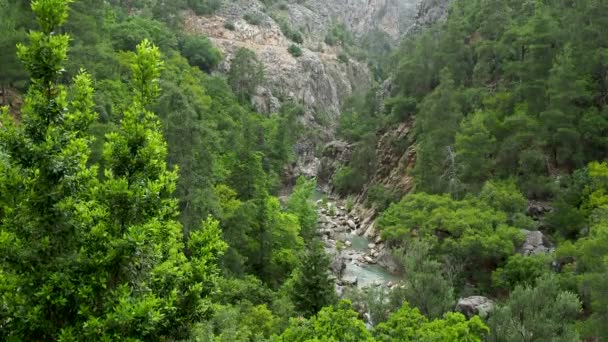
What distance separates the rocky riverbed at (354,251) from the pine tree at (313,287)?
7.19 m

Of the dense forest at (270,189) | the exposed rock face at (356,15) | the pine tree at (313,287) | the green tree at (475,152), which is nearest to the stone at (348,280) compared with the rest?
the dense forest at (270,189)

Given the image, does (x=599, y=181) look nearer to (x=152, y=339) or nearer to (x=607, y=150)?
(x=607, y=150)

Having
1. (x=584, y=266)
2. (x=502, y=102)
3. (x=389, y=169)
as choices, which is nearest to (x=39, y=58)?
(x=584, y=266)

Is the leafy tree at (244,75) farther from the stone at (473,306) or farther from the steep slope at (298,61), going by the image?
the stone at (473,306)

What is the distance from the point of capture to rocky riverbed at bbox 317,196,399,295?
134 feet

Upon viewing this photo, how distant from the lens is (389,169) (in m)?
62.8

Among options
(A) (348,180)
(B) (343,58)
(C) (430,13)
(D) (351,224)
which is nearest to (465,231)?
(D) (351,224)

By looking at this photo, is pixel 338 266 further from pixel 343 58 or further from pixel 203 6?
pixel 343 58

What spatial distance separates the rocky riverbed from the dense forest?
7.03 feet

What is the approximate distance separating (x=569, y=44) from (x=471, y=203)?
14.8m

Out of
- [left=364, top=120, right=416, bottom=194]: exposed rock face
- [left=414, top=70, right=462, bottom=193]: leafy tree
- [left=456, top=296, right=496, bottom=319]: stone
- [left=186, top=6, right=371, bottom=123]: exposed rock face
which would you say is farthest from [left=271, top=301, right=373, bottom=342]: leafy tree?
[left=186, top=6, right=371, bottom=123]: exposed rock face

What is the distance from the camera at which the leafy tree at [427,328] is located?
1663cm

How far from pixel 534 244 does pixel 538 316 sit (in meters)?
11.8

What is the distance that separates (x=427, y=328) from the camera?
58.2ft
